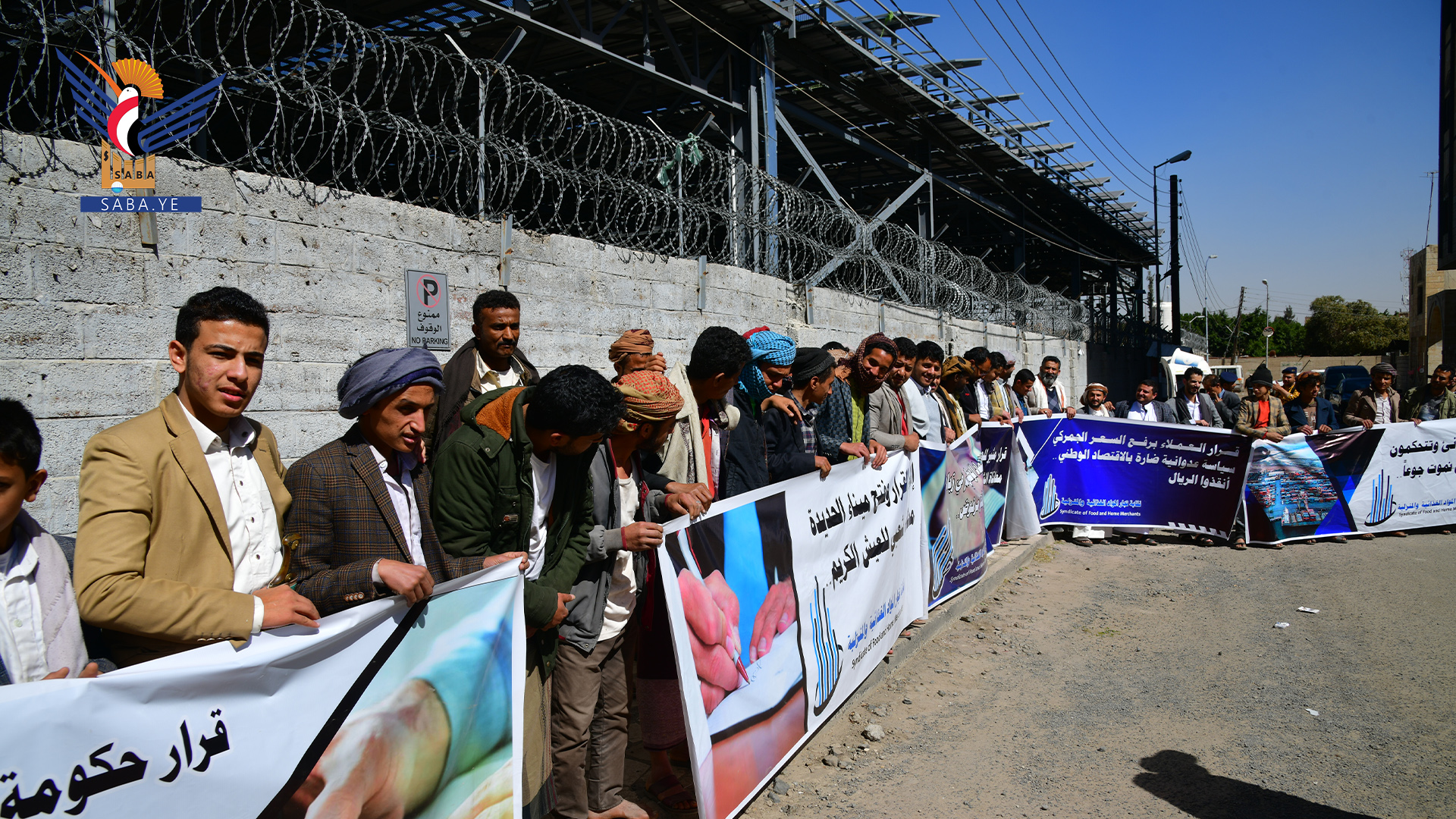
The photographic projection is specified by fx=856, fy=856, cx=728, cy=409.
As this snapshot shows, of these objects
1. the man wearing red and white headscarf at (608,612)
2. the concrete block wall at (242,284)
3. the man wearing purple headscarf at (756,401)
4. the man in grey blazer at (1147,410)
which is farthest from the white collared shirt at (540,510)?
the man in grey blazer at (1147,410)

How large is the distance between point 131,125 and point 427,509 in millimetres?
2851

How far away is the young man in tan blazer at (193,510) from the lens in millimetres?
1773

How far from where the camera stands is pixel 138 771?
5.50 ft

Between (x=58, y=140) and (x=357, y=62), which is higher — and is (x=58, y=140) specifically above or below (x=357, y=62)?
below

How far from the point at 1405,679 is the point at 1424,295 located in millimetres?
36919

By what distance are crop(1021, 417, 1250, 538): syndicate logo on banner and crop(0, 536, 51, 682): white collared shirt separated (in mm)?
7544

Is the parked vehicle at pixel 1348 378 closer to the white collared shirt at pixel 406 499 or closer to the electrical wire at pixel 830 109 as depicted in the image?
the electrical wire at pixel 830 109

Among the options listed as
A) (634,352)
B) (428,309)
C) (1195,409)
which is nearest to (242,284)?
(428,309)

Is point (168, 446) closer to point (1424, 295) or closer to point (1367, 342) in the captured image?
point (1424, 295)

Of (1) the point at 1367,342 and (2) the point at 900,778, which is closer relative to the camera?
(2) the point at 900,778

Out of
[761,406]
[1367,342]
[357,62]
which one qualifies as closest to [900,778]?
[761,406]

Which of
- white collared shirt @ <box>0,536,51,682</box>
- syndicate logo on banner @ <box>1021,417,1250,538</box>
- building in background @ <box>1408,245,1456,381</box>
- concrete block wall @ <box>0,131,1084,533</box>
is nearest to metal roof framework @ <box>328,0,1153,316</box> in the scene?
concrete block wall @ <box>0,131,1084,533</box>

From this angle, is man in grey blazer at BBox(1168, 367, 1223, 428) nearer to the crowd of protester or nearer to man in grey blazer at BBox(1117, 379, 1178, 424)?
man in grey blazer at BBox(1117, 379, 1178, 424)

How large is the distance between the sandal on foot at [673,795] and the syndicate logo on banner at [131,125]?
Result: 3411mm
